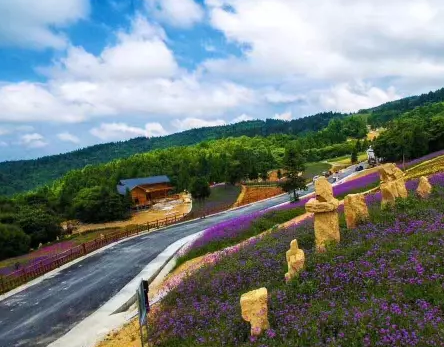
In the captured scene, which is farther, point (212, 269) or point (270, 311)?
point (212, 269)

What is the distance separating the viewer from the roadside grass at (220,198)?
70250mm

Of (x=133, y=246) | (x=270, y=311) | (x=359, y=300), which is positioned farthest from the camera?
(x=133, y=246)

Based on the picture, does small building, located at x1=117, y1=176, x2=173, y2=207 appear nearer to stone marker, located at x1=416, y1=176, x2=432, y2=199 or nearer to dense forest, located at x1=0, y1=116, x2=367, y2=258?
dense forest, located at x1=0, y1=116, x2=367, y2=258

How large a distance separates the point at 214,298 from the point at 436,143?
68875 millimetres

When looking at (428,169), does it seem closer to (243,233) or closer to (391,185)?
(243,233)

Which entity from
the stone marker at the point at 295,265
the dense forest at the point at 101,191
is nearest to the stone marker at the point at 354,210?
the stone marker at the point at 295,265

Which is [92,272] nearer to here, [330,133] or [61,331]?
[61,331]

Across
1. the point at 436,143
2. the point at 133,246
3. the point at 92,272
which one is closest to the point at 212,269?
the point at 92,272

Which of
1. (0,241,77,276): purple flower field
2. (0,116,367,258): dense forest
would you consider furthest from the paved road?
(0,116,367,258): dense forest

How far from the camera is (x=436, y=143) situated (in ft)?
230

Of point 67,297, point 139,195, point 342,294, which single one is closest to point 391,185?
point 342,294

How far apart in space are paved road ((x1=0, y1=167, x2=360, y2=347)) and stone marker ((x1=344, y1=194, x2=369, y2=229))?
10983 millimetres

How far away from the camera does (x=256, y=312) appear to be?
870cm

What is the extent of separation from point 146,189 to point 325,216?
8792cm
